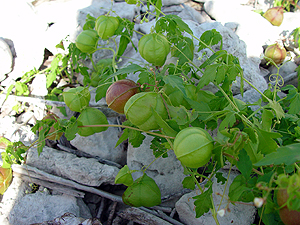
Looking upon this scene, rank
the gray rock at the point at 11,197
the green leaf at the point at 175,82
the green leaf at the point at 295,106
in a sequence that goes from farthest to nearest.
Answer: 1. the gray rock at the point at 11,197
2. the green leaf at the point at 295,106
3. the green leaf at the point at 175,82

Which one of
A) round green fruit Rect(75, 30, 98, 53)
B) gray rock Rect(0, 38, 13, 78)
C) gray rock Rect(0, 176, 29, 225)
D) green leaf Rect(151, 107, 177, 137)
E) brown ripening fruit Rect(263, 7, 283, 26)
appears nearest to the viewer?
green leaf Rect(151, 107, 177, 137)

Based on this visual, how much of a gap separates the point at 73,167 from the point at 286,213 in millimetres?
1555

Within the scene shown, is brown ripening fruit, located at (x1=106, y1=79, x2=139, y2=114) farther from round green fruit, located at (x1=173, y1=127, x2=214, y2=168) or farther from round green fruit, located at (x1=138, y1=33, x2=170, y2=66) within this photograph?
round green fruit, located at (x1=173, y1=127, x2=214, y2=168)

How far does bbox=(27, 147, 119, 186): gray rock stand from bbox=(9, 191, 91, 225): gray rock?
0.19 m

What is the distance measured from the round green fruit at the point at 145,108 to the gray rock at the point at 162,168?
33.1 inches

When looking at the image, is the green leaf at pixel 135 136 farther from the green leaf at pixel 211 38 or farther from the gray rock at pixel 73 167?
the green leaf at pixel 211 38

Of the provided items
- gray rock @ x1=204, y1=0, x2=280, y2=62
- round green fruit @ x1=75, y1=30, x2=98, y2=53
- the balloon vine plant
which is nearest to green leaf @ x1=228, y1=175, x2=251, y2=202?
the balloon vine plant

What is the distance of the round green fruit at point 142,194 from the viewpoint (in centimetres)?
150

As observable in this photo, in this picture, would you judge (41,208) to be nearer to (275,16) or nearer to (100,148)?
(100,148)

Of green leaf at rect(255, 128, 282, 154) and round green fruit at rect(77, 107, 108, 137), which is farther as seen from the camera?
round green fruit at rect(77, 107, 108, 137)

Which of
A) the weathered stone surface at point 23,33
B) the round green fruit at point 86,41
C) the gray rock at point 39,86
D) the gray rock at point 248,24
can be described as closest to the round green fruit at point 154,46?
the round green fruit at point 86,41

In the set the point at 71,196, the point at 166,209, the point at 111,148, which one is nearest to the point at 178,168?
the point at 166,209

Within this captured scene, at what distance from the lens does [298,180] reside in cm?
76

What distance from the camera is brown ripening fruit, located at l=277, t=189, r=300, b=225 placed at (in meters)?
0.94
